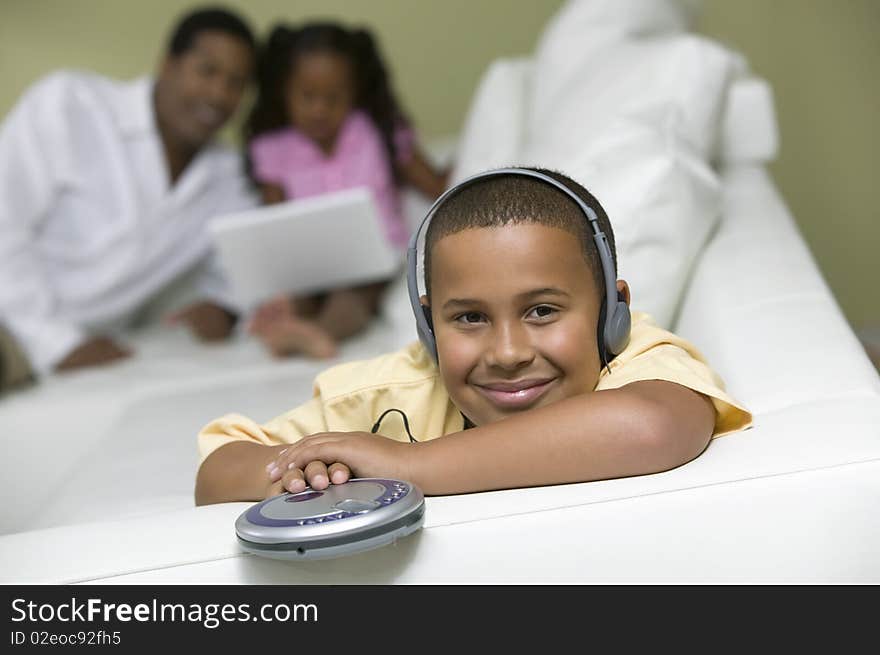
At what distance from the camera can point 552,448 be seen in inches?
31.4

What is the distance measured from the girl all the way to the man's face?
0.26 feet

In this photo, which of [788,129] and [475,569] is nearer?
[475,569]

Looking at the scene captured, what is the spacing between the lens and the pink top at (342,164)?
2234mm

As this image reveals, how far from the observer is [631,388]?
84 cm

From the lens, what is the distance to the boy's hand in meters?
0.81

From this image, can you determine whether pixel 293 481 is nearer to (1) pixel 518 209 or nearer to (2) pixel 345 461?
(2) pixel 345 461

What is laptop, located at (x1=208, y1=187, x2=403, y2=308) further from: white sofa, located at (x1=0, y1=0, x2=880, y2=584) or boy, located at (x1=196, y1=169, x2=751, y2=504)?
boy, located at (x1=196, y1=169, x2=751, y2=504)

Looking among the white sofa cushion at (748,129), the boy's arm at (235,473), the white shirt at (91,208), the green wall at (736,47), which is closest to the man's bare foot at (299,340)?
the white shirt at (91,208)

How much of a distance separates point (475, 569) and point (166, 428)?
33.5 inches

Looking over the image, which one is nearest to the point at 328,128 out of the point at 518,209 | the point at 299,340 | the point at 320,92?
the point at 320,92

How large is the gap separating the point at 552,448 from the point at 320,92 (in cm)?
157

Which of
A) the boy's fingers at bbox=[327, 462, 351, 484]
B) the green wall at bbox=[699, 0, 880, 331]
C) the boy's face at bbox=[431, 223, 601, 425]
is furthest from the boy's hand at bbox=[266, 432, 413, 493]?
the green wall at bbox=[699, 0, 880, 331]
